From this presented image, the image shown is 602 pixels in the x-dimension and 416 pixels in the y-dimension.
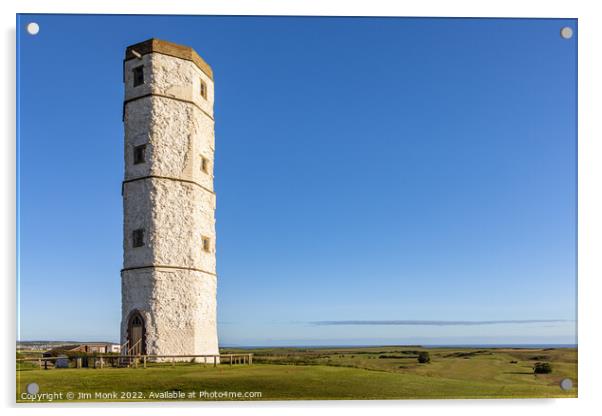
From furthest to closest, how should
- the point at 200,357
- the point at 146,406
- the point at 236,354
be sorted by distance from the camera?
the point at 200,357 < the point at 236,354 < the point at 146,406

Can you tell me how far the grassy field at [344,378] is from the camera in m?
11.7

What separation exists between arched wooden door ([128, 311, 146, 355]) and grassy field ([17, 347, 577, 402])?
2877 mm

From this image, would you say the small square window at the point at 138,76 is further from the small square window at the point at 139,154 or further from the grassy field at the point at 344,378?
the grassy field at the point at 344,378

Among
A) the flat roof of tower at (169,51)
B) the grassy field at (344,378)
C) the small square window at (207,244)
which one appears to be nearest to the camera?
the grassy field at (344,378)

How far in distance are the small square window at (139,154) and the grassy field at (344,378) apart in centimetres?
589

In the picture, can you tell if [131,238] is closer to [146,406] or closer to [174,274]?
[174,274]

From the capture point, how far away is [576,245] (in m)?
11.8

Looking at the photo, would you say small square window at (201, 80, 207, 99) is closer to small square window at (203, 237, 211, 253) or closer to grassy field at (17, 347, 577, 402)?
small square window at (203, 237, 211, 253)

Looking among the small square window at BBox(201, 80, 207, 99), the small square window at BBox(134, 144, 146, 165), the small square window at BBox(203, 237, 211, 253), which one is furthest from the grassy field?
the small square window at BBox(201, 80, 207, 99)

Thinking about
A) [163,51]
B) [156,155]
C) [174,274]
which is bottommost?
[174,274]

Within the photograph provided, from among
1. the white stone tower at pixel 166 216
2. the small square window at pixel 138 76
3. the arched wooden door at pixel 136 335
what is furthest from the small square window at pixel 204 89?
the arched wooden door at pixel 136 335

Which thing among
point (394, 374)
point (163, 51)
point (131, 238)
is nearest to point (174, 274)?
point (131, 238)

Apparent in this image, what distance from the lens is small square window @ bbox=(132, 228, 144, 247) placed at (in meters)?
17.8
